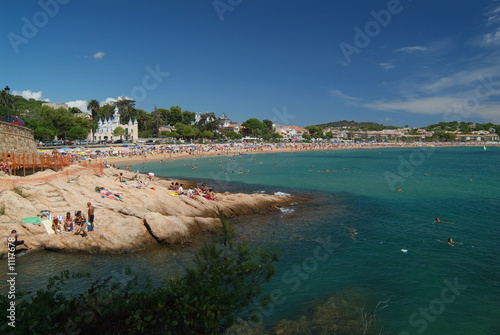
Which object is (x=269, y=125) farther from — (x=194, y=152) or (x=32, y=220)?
(x=32, y=220)

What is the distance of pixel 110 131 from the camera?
302ft

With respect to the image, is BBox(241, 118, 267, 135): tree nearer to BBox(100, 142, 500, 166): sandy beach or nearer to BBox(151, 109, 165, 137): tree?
BBox(100, 142, 500, 166): sandy beach

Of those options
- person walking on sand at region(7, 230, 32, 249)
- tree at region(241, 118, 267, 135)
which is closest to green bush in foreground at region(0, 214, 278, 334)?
person walking on sand at region(7, 230, 32, 249)

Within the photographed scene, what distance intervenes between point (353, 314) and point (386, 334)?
44.4 inches

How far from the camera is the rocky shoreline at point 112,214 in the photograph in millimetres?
14828

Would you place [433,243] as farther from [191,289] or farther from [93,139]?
[93,139]

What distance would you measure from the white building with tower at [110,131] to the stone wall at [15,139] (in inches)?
2539

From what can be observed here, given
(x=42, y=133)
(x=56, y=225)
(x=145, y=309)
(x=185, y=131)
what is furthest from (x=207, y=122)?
(x=145, y=309)

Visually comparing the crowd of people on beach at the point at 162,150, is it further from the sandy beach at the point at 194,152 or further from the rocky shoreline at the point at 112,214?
the rocky shoreline at the point at 112,214

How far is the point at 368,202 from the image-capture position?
1085 inches

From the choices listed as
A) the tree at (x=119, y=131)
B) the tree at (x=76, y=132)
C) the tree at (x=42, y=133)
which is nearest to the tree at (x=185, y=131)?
the tree at (x=119, y=131)

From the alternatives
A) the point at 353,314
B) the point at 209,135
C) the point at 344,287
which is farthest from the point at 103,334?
the point at 209,135

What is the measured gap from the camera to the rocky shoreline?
1483cm

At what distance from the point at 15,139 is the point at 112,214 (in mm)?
14231
